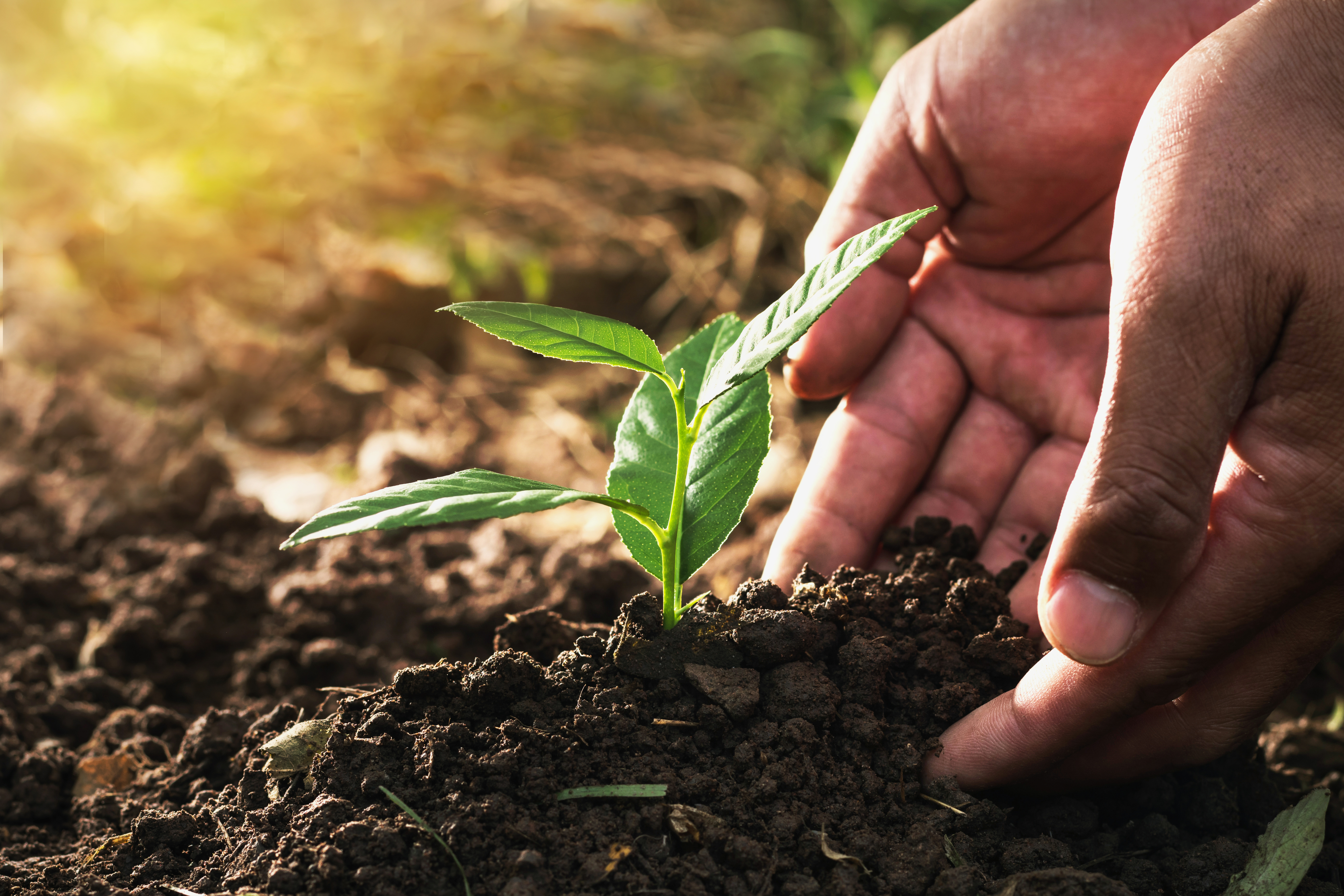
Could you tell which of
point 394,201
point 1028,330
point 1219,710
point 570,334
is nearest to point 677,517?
point 570,334

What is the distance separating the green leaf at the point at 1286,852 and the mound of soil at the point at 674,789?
0.08ft

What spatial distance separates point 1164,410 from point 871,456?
2.61 feet

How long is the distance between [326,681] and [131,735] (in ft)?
1.12

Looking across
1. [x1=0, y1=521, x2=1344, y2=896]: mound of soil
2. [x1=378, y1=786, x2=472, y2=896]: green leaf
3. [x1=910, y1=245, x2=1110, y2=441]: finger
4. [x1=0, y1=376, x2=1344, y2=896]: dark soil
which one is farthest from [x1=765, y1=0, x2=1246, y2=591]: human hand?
[x1=378, y1=786, x2=472, y2=896]: green leaf

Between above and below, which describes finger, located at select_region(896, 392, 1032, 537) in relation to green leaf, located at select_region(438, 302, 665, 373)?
below

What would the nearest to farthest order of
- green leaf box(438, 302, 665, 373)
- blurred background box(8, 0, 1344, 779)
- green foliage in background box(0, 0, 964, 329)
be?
1. green leaf box(438, 302, 665, 373)
2. blurred background box(8, 0, 1344, 779)
3. green foliage in background box(0, 0, 964, 329)

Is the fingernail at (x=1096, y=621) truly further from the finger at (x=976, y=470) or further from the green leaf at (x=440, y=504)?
the finger at (x=976, y=470)

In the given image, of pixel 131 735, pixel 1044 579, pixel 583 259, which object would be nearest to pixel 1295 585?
pixel 1044 579

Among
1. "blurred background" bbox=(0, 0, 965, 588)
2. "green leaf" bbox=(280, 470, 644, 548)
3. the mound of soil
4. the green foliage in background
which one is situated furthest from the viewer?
the green foliage in background

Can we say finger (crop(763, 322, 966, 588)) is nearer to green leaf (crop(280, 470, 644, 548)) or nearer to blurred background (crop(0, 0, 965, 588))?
green leaf (crop(280, 470, 644, 548))

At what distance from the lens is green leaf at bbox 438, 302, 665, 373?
130 centimetres

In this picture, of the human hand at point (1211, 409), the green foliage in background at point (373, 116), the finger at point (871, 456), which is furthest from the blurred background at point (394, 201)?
the human hand at point (1211, 409)

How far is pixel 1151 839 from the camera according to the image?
1.36m

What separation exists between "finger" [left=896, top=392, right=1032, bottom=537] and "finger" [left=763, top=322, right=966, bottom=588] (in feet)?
0.11
